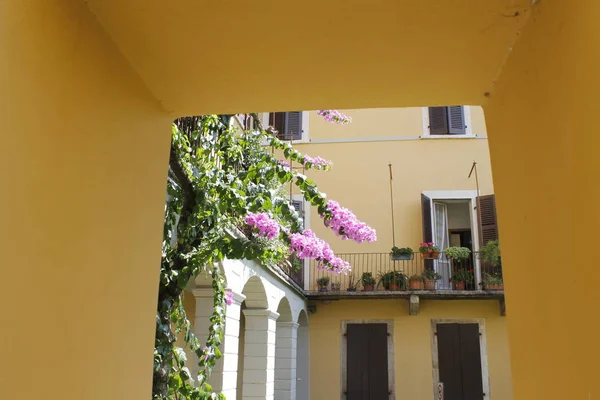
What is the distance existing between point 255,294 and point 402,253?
5.03 m

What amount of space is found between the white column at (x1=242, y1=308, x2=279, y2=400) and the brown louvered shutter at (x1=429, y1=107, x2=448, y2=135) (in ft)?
23.3

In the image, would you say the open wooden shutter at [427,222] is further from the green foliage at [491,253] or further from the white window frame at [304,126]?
the white window frame at [304,126]

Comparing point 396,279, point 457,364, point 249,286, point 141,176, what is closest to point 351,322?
point 396,279

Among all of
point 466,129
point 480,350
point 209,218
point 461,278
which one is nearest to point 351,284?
point 461,278

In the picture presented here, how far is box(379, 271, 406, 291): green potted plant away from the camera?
1337cm

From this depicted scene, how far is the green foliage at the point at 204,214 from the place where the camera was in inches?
146

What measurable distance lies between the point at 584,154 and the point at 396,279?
1233 cm

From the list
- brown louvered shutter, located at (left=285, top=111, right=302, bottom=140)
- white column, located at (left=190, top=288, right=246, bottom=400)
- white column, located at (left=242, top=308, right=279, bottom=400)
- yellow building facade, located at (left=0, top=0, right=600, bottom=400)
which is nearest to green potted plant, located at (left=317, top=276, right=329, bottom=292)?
brown louvered shutter, located at (left=285, top=111, right=302, bottom=140)

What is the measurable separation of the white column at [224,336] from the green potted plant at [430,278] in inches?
259

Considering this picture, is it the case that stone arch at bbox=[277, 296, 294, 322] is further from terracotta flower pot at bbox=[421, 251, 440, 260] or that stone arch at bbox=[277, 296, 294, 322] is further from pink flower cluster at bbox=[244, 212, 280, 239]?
pink flower cluster at bbox=[244, 212, 280, 239]

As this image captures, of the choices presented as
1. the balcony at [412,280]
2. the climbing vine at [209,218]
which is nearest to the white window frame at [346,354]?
the balcony at [412,280]

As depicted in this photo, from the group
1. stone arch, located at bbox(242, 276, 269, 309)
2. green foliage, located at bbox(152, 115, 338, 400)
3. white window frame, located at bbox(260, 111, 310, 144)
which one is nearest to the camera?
green foliage, located at bbox(152, 115, 338, 400)

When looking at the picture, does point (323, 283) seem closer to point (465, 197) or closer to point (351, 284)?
point (351, 284)

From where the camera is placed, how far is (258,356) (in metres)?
9.41
